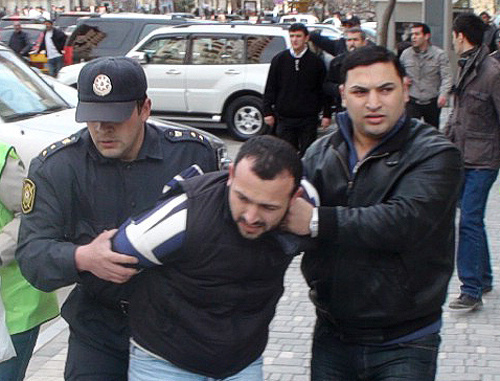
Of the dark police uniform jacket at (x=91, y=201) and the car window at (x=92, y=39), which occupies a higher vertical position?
the car window at (x=92, y=39)

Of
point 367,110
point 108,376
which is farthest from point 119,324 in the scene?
point 367,110

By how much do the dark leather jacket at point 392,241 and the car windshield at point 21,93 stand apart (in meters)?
5.41

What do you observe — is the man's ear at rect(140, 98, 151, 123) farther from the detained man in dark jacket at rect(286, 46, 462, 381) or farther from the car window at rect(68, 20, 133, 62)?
the car window at rect(68, 20, 133, 62)

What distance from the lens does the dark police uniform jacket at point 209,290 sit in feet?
8.19

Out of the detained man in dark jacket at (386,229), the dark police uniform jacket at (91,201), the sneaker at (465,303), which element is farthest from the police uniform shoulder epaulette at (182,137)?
the sneaker at (465,303)

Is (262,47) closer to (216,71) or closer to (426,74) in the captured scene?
(216,71)

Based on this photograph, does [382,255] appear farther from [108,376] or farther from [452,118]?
[452,118]

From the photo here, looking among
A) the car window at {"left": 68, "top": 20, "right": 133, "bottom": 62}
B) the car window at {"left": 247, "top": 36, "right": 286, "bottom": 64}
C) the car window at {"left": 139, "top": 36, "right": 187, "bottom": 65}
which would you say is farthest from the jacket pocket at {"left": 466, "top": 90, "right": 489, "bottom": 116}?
the car window at {"left": 68, "top": 20, "right": 133, "bottom": 62}

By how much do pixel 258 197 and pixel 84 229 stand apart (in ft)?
2.35

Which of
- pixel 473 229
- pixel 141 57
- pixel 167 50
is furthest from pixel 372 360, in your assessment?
pixel 167 50

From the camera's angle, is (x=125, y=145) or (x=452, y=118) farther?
(x=452, y=118)

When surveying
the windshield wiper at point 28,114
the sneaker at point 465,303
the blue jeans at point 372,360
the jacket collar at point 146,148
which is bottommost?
the sneaker at point 465,303

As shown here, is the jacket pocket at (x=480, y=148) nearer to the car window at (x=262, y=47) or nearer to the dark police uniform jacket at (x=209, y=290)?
the dark police uniform jacket at (x=209, y=290)

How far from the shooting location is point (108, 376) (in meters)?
2.90
